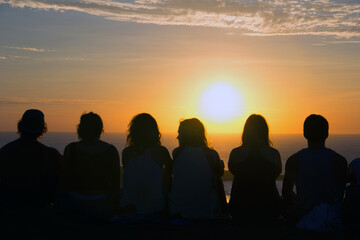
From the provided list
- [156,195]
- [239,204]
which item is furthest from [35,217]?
→ [239,204]

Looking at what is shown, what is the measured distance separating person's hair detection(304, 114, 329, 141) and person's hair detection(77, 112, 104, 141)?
2833mm

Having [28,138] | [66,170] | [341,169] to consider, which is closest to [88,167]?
[66,170]

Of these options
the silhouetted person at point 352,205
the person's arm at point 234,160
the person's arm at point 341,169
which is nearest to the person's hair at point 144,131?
the person's arm at point 234,160

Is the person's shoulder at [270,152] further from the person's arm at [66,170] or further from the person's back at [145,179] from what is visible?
the person's arm at [66,170]

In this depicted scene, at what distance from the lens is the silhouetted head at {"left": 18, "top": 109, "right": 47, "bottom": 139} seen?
227 inches

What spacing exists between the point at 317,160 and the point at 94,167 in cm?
302

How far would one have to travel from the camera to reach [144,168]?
19.7 ft

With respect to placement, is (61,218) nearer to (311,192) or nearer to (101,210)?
(101,210)

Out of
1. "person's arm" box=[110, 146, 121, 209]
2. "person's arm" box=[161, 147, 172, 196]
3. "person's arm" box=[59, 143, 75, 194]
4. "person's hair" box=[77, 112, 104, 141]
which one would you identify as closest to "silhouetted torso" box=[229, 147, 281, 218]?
"person's arm" box=[161, 147, 172, 196]

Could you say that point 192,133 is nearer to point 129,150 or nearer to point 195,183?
point 195,183

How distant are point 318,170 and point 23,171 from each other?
13.0ft

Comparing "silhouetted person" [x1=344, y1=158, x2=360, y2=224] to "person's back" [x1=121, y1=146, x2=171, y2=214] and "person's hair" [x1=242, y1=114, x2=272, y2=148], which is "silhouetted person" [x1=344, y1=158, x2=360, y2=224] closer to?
"person's hair" [x1=242, y1=114, x2=272, y2=148]

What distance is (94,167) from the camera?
5.89 meters

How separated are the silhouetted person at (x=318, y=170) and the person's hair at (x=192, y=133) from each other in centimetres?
128
